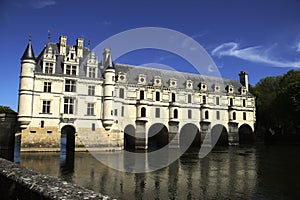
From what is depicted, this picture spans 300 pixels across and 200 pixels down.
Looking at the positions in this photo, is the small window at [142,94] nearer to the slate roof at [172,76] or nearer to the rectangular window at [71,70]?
the slate roof at [172,76]

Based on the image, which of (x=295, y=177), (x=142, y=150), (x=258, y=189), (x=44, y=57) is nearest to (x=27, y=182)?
(x=258, y=189)

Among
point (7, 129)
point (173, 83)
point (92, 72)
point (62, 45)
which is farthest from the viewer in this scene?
point (173, 83)

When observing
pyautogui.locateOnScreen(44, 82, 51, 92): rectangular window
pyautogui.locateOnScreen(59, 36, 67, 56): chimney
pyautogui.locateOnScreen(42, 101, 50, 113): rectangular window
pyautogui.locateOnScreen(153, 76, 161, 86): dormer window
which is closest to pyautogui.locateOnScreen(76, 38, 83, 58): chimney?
pyautogui.locateOnScreen(59, 36, 67, 56): chimney

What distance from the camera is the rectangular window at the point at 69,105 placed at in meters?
29.5

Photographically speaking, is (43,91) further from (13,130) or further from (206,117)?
(206,117)

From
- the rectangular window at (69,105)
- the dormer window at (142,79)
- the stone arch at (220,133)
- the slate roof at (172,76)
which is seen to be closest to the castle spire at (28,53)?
the rectangular window at (69,105)

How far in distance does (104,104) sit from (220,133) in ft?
74.1

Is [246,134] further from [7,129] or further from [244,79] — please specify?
[7,129]

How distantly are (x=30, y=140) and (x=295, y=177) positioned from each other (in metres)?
25.1

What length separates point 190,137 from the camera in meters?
43.1

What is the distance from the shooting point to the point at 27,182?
212 inches

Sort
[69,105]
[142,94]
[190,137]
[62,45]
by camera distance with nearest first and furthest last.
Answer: [69,105]
[62,45]
[142,94]
[190,137]

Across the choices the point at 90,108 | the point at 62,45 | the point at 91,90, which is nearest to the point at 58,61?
the point at 62,45

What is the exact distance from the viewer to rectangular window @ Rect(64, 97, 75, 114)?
29.5 metres
